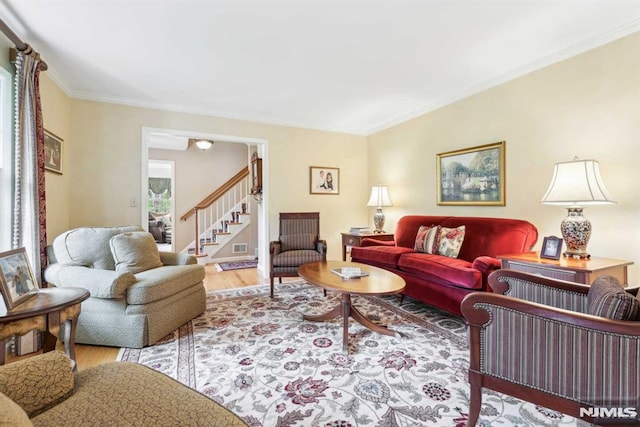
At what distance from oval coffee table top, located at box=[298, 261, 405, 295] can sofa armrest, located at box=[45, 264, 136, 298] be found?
141cm

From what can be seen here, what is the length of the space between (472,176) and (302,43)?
240 cm

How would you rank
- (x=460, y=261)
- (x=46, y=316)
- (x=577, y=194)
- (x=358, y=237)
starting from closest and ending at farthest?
(x=46, y=316)
(x=577, y=194)
(x=460, y=261)
(x=358, y=237)

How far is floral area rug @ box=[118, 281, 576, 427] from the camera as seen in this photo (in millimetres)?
1552

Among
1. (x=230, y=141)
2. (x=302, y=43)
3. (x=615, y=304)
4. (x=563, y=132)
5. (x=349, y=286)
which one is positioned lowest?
(x=349, y=286)

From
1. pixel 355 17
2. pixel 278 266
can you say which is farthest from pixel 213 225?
pixel 355 17

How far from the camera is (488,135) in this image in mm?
3311

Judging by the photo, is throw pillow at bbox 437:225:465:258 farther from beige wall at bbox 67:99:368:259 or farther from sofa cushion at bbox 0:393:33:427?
sofa cushion at bbox 0:393:33:427

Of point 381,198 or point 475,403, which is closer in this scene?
point 475,403

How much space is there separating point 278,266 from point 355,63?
92.1 inches

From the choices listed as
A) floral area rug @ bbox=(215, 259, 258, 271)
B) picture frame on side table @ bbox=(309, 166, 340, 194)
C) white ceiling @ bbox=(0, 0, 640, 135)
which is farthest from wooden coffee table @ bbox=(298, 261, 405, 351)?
floral area rug @ bbox=(215, 259, 258, 271)

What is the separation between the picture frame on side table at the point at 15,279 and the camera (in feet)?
5.20

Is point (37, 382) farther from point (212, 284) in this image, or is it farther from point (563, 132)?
point (563, 132)

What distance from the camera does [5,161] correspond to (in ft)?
7.35

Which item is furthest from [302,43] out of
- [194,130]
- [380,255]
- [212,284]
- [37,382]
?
[212,284]
